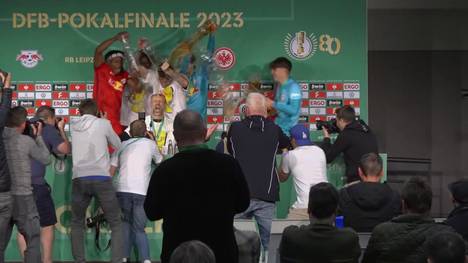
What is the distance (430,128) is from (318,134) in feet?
10.9

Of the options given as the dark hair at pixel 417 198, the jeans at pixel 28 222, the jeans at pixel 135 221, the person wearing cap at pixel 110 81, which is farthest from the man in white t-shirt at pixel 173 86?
the dark hair at pixel 417 198

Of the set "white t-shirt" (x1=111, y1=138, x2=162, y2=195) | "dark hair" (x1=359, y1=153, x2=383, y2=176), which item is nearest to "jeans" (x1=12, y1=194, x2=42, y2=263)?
"white t-shirt" (x1=111, y1=138, x2=162, y2=195)

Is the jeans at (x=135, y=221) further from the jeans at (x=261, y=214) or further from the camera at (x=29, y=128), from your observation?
the jeans at (x=261, y=214)

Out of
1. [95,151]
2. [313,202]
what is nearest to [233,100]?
[95,151]

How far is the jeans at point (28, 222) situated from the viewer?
6.52 m

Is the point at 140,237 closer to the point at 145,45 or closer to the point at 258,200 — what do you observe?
the point at 258,200

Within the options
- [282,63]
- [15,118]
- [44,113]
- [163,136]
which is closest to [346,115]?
[282,63]

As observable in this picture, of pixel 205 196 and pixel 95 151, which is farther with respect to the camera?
pixel 95 151

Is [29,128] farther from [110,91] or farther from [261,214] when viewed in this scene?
[110,91]

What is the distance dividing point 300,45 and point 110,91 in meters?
2.29

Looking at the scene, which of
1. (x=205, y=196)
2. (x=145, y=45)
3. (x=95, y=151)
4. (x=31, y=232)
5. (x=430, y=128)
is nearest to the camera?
(x=205, y=196)

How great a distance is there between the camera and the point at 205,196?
4.32 meters

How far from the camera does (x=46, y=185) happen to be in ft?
25.2

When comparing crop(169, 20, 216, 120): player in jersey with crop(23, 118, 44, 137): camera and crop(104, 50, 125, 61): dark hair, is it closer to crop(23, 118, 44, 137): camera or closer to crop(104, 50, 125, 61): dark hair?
crop(104, 50, 125, 61): dark hair
